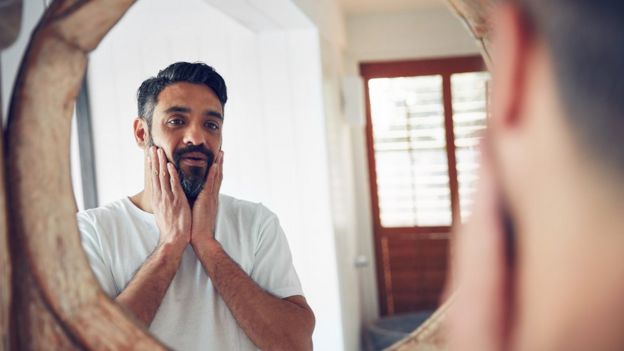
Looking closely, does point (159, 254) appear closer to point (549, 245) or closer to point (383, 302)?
point (383, 302)

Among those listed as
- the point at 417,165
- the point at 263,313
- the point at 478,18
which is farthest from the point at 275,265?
the point at 478,18

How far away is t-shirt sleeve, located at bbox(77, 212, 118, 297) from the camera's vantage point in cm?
48

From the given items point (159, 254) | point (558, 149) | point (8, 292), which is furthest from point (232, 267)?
point (558, 149)

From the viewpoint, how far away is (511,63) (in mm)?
272

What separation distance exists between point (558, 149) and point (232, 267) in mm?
288

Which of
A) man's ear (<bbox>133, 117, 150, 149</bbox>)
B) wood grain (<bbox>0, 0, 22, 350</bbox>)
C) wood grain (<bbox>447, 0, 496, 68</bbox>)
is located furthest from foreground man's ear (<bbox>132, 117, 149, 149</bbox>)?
wood grain (<bbox>447, 0, 496, 68</bbox>)

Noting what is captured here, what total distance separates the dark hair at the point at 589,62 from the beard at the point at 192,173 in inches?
11.0

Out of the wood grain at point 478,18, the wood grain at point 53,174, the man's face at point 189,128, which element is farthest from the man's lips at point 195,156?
the wood grain at point 478,18

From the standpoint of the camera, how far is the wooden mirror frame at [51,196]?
0.47 m

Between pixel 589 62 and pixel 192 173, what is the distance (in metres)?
0.31

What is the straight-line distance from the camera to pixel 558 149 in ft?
0.89

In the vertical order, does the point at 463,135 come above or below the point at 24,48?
below

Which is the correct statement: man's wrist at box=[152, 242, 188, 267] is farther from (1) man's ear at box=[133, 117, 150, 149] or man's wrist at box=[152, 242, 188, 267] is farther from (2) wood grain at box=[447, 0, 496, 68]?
(2) wood grain at box=[447, 0, 496, 68]

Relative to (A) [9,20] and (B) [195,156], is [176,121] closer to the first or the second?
(B) [195,156]
